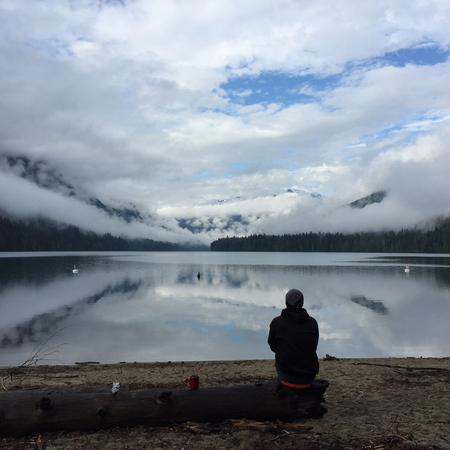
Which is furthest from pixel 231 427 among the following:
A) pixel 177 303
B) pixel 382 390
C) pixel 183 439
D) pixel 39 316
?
pixel 177 303

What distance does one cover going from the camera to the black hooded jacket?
7.97 metres

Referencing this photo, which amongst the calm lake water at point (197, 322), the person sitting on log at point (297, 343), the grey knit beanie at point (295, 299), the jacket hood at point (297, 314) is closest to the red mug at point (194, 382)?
the person sitting on log at point (297, 343)

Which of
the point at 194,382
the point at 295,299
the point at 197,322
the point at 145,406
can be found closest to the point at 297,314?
the point at 295,299

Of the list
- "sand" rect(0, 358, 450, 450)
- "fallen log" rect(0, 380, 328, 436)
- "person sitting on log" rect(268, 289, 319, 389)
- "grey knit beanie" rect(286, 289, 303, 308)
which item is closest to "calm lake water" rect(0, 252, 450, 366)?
"sand" rect(0, 358, 450, 450)

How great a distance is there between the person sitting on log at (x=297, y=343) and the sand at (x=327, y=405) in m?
1.02

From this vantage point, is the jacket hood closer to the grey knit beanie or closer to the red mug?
the grey knit beanie

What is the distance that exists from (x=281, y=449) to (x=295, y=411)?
53.5 inches

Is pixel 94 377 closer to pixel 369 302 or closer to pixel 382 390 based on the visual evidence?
pixel 382 390

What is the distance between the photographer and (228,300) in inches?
1455

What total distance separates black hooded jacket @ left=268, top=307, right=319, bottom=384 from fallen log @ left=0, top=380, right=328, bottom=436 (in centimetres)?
42

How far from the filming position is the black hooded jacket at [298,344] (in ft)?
Result: 26.1

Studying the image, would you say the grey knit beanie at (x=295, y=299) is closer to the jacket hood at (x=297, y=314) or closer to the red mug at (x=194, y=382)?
the jacket hood at (x=297, y=314)

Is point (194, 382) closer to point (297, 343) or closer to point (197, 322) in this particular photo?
point (297, 343)

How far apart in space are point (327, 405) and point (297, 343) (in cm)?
273
